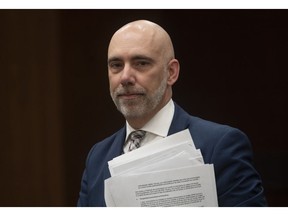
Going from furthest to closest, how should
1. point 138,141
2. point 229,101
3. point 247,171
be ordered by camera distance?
point 229,101
point 138,141
point 247,171

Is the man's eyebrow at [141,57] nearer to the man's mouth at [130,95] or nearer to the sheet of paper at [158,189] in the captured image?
the man's mouth at [130,95]

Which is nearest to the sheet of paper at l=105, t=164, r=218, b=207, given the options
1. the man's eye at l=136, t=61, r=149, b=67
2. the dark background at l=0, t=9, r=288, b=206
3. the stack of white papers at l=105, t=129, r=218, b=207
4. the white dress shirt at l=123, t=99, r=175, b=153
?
the stack of white papers at l=105, t=129, r=218, b=207

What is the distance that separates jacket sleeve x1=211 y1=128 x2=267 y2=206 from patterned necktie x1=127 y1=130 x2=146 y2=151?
24 cm

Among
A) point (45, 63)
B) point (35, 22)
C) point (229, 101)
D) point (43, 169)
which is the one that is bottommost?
point (43, 169)

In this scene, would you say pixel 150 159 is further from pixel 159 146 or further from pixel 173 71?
pixel 173 71

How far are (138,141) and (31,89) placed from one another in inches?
19.7

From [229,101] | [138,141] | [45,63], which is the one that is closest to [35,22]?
[45,63]

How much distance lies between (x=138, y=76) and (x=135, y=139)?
0.20m

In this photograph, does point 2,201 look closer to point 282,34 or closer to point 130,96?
point 130,96

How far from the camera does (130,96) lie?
148cm

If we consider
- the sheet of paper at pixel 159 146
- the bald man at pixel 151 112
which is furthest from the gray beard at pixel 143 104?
the sheet of paper at pixel 159 146

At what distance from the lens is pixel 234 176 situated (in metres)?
1.36

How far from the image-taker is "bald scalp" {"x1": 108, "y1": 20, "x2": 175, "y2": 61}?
1.47 m

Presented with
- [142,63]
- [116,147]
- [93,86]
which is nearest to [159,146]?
[116,147]
